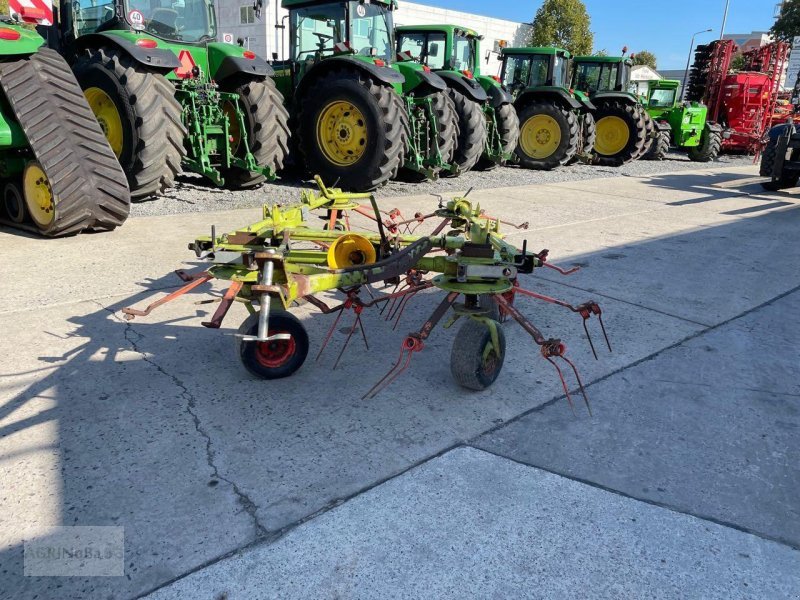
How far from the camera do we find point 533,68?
1460 centimetres

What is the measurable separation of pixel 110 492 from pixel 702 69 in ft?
78.2

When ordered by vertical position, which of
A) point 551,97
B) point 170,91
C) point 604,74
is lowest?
point 170,91

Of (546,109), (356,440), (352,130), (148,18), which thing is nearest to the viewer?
(356,440)

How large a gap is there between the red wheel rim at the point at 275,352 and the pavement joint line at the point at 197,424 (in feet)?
1.21

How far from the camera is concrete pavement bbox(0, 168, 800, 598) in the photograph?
199cm

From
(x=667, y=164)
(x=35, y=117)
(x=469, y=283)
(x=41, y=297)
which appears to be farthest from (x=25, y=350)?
(x=667, y=164)

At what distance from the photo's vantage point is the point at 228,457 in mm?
2436

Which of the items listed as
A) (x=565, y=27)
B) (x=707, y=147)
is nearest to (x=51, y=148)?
(x=707, y=147)

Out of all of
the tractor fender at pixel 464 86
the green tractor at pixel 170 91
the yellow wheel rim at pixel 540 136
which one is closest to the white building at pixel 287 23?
the yellow wheel rim at pixel 540 136

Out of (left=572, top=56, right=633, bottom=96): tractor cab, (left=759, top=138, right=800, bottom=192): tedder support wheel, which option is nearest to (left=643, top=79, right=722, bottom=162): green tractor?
(left=572, top=56, right=633, bottom=96): tractor cab

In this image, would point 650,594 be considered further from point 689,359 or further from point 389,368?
point 689,359

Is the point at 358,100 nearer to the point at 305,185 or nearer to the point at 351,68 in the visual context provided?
the point at 351,68

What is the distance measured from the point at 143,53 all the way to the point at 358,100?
2773mm

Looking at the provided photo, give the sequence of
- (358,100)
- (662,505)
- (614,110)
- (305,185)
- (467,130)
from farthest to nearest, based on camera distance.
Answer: (614,110)
(467,130)
(305,185)
(358,100)
(662,505)
